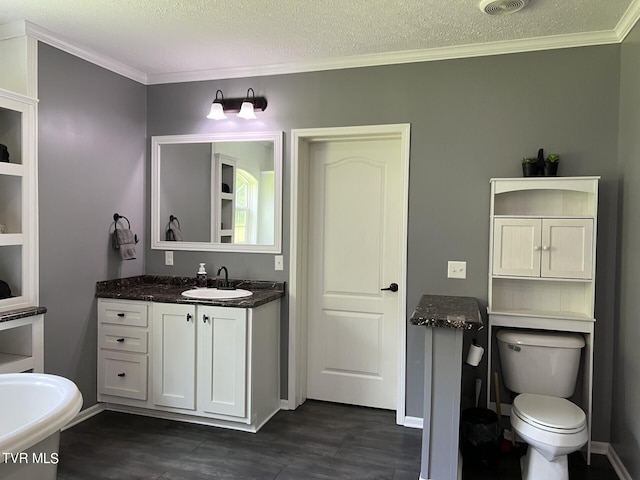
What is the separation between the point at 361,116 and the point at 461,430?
6.88 feet

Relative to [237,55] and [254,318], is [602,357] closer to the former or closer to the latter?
→ [254,318]

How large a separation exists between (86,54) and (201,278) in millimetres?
1730

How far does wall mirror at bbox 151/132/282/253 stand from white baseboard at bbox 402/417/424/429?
1.48 metres

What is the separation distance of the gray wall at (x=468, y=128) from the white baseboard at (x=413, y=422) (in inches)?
2.1

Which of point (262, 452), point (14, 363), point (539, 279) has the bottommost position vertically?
point (262, 452)

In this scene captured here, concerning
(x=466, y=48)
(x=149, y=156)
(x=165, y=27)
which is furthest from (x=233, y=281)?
(x=466, y=48)

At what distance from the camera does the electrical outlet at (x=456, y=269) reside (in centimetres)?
314

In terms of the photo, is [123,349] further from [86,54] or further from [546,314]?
[546,314]

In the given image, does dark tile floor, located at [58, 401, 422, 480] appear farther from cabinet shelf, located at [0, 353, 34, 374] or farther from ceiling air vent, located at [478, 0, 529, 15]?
ceiling air vent, located at [478, 0, 529, 15]

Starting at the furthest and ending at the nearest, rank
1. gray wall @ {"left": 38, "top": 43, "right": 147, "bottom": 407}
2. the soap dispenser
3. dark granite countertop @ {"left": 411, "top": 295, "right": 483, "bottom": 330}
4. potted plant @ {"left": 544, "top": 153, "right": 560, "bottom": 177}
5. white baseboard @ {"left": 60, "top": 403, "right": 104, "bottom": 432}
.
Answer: the soap dispenser
white baseboard @ {"left": 60, "top": 403, "right": 104, "bottom": 432}
gray wall @ {"left": 38, "top": 43, "right": 147, "bottom": 407}
potted plant @ {"left": 544, "top": 153, "right": 560, "bottom": 177}
dark granite countertop @ {"left": 411, "top": 295, "right": 483, "bottom": 330}

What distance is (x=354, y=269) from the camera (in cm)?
356

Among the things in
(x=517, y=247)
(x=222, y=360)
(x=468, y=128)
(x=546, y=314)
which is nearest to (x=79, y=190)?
(x=222, y=360)

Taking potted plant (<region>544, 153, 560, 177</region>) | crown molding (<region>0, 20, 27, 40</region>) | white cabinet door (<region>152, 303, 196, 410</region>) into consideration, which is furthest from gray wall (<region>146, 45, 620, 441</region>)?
crown molding (<region>0, 20, 27, 40</region>)

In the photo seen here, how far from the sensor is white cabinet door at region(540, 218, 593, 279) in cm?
275
